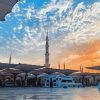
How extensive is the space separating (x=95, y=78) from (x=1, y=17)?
13690 centimetres

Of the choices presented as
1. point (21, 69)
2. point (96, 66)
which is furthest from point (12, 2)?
point (21, 69)

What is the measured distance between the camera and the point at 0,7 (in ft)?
35.0

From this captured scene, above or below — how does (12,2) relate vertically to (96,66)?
below

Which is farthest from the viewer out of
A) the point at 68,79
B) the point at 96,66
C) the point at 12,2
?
the point at 68,79

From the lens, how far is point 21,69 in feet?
309

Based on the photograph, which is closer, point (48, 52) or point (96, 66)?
point (96, 66)

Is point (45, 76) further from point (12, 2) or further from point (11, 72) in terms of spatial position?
point (12, 2)

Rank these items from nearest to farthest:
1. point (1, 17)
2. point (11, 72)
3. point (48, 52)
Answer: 1. point (1, 17)
2. point (11, 72)
3. point (48, 52)

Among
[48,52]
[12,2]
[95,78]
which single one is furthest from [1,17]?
[95,78]

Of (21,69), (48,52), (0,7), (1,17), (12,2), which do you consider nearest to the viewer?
(12,2)

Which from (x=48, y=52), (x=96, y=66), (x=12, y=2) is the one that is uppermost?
(x=48, y=52)

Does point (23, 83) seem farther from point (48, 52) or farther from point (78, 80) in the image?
point (78, 80)

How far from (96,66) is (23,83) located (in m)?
46.0

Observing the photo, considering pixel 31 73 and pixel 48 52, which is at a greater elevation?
pixel 48 52
